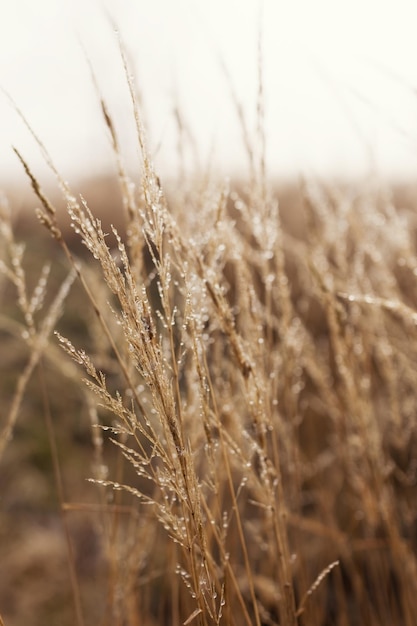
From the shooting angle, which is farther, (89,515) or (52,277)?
(52,277)

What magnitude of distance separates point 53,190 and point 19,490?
4958mm

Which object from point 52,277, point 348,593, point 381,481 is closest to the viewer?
point 381,481

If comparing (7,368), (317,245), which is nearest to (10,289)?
(7,368)

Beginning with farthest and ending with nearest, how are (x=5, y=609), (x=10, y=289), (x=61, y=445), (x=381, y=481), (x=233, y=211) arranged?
(x=233, y=211) < (x=10, y=289) < (x=61, y=445) < (x=5, y=609) < (x=381, y=481)

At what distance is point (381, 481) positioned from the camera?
1.34 meters

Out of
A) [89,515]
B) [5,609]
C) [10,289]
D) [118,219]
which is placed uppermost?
[118,219]

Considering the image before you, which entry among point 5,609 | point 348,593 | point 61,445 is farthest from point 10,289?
point 348,593

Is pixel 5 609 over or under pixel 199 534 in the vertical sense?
under

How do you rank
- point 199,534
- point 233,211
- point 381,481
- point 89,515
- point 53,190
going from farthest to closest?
point 53,190, point 233,211, point 89,515, point 381,481, point 199,534

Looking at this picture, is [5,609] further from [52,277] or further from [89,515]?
[52,277]

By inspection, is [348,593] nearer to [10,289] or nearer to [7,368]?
[7,368]

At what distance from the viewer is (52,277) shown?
459 cm

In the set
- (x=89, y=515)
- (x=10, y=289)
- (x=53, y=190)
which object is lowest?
(x=89, y=515)

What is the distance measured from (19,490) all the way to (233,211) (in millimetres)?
2926
